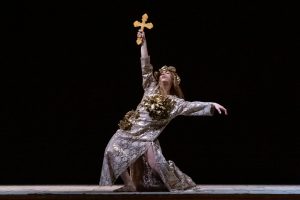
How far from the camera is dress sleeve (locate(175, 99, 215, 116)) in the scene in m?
4.78

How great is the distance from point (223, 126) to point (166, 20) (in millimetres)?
973

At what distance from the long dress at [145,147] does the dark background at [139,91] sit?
1.02m

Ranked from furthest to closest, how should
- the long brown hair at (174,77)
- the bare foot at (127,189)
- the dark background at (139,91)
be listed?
the dark background at (139,91) < the long brown hair at (174,77) < the bare foot at (127,189)

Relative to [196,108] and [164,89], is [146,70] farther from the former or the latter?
[196,108]

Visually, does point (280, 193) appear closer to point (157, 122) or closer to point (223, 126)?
point (157, 122)

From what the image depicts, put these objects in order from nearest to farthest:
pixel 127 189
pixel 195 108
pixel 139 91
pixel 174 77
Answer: pixel 127 189 < pixel 195 108 < pixel 174 77 < pixel 139 91

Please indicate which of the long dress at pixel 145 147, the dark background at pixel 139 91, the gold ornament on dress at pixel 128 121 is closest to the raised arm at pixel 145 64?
the long dress at pixel 145 147

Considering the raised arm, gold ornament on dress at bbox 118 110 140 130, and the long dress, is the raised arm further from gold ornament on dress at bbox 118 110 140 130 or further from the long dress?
gold ornament on dress at bbox 118 110 140 130

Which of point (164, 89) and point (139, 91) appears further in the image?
point (139, 91)

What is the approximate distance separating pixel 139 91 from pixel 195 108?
1204 mm

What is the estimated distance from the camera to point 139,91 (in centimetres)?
595

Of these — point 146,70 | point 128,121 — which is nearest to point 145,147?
point 128,121

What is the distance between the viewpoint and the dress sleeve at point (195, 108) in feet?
15.7

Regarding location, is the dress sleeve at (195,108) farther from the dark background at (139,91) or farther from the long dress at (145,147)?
the dark background at (139,91)
